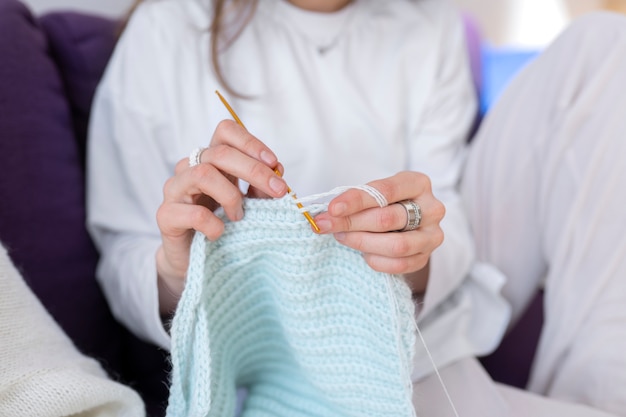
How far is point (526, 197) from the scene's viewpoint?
93 centimetres

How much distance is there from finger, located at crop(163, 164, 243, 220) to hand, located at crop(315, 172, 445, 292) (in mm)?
80

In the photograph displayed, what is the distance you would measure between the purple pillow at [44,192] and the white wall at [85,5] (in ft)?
0.74

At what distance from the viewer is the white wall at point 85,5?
3.60 feet

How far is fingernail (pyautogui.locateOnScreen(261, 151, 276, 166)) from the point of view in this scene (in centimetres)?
57

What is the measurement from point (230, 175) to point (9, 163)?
0.35 meters

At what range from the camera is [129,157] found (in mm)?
843

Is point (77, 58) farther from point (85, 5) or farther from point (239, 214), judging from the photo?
point (239, 214)

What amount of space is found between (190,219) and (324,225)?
0.13 m

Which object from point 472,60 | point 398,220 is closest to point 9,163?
point 398,220

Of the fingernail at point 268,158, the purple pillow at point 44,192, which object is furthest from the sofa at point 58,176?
the fingernail at point 268,158

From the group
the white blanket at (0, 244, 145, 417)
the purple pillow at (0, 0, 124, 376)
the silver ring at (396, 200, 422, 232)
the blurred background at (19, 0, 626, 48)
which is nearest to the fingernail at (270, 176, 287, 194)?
the silver ring at (396, 200, 422, 232)

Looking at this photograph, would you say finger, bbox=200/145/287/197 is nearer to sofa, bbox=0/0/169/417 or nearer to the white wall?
sofa, bbox=0/0/169/417

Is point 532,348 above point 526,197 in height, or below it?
below

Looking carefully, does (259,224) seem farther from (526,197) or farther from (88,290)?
(526,197)
